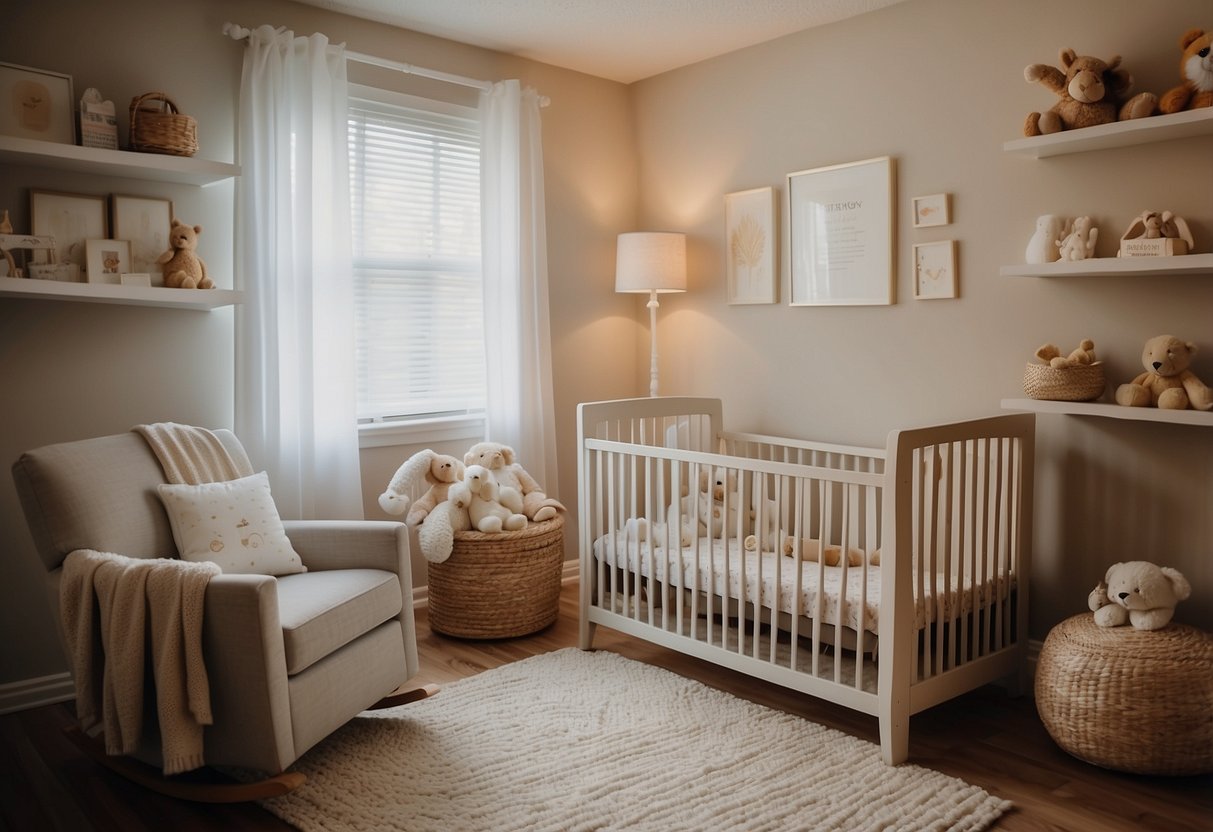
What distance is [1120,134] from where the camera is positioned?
2.57 m

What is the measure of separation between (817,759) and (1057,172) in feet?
6.15

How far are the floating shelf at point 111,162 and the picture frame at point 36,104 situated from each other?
0.07m

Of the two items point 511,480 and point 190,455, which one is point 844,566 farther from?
point 190,455

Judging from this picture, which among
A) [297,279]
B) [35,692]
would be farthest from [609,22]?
[35,692]

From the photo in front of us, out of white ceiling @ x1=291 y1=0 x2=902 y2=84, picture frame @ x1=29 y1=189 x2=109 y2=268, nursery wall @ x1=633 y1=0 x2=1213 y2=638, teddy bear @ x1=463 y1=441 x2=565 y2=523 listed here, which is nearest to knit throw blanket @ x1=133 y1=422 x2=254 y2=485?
picture frame @ x1=29 y1=189 x2=109 y2=268

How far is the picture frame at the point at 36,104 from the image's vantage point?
267 cm

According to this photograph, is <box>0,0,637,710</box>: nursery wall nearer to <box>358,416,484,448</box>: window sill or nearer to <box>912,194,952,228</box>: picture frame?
<box>358,416,484,448</box>: window sill

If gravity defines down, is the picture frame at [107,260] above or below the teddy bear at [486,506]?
above

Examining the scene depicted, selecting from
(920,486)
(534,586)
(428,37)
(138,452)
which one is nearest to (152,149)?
(138,452)

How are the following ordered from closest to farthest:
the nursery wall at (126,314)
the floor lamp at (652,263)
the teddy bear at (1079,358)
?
the teddy bear at (1079,358) < the nursery wall at (126,314) < the floor lamp at (652,263)

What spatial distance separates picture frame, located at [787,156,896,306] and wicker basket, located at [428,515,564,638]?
139cm

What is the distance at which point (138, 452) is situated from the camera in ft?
8.71

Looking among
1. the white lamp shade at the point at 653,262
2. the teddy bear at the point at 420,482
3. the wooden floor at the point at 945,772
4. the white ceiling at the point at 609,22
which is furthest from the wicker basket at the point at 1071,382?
the teddy bear at the point at 420,482

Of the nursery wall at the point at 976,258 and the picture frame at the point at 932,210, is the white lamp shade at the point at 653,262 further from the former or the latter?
Answer: the picture frame at the point at 932,210
